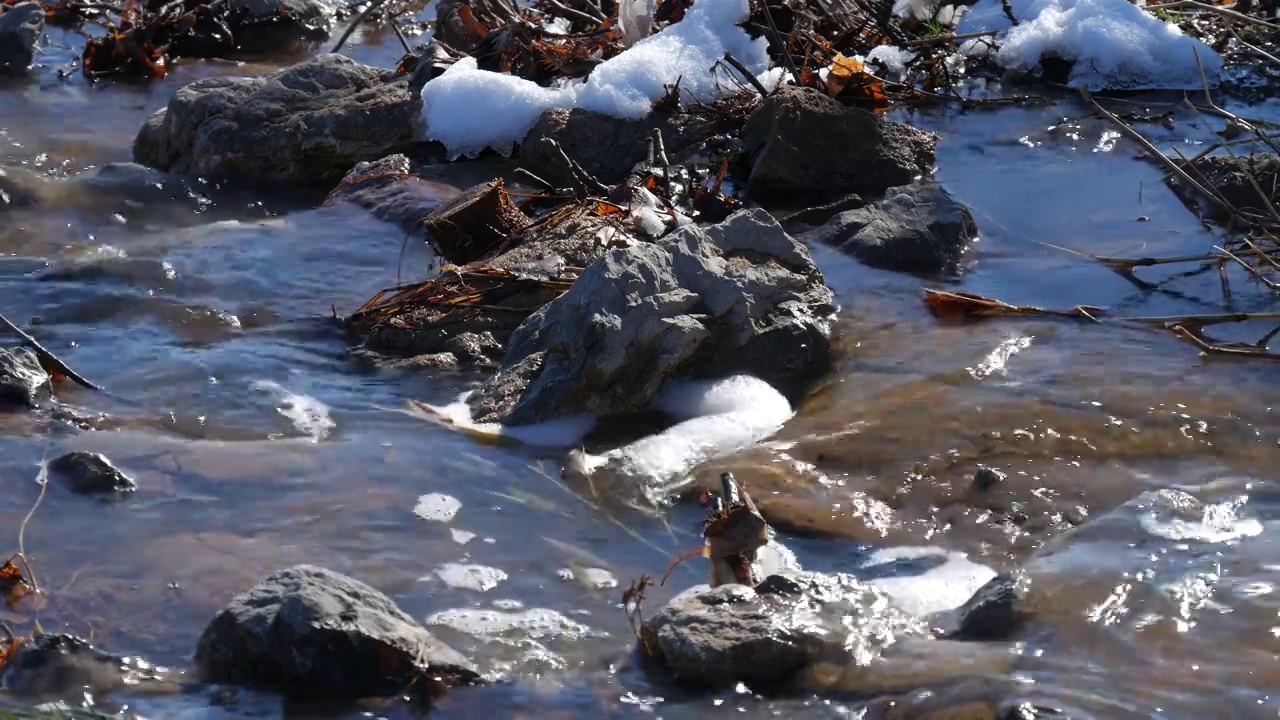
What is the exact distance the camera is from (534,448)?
4.57m

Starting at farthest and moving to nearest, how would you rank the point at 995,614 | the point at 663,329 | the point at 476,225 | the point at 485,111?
the point at 485,111
the point at 476,225
the point at 663,329
the point at 995,614

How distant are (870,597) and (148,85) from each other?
7.77m

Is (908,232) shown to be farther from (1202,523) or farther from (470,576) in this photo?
(470,576)

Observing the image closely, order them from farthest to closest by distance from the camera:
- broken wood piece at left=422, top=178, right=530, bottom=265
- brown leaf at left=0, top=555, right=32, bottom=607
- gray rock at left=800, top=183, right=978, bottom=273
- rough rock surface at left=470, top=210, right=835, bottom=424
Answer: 1. broken wood piece at left=422, top=178, right=530, bottom=265
2. gray rock at left=800, top=183, right=978, bottom=273
3. rough rock surface at left=470, top=210, right=835, bottom=424
4. brown leaf at left=0, top=555, right=32, bottom=607

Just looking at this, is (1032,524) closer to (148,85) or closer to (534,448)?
(534,448)

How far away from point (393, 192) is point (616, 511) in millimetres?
3334

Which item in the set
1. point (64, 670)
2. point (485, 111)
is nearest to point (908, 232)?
point (485, 111)

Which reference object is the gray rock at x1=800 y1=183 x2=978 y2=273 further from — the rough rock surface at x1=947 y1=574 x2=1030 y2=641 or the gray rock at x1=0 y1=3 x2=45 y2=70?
the gray rock at x1=0 y1=3 x2=45 y2=70

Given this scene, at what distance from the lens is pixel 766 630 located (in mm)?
3211

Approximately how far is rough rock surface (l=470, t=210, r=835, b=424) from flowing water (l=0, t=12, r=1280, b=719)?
24 centimetres

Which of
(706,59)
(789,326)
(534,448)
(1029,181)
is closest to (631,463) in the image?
(534,448)

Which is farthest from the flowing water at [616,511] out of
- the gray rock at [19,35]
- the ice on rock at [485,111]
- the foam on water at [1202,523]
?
the gray rock at [19,35]

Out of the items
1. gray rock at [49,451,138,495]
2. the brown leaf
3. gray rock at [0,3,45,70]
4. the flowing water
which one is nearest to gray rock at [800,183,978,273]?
the flowing water

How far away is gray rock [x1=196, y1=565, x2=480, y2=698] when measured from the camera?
3146mm
